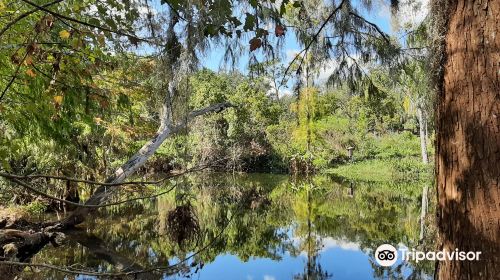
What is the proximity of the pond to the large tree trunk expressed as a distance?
1.93 metres

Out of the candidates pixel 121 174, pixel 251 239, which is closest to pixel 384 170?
pixel 251 239

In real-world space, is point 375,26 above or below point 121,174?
above

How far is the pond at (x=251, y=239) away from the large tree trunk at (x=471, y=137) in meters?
1.93

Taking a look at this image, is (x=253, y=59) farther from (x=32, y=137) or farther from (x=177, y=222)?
(x=177, y=222)

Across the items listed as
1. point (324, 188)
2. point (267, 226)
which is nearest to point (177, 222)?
point (267, 226)

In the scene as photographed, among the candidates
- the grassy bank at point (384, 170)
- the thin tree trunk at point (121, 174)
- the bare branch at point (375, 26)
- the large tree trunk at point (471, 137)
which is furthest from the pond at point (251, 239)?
the grassy bank at point (384, 170)

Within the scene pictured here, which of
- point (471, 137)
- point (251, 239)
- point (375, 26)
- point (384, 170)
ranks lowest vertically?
point (251, 239)

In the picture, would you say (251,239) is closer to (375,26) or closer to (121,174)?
(121,174)

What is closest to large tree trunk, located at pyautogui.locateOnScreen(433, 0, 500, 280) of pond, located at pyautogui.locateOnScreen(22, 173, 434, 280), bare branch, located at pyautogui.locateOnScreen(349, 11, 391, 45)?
bare branch, located at pyautogui.locateOnScreen(349, 11, 391, 45)

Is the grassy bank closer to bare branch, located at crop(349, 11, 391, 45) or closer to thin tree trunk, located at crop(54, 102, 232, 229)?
thin tree trunk, located at crop(54, 102, 232, 229)

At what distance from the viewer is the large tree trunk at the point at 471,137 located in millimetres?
1107

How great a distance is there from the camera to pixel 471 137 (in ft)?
3.79

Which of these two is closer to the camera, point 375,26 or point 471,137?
point 471,137

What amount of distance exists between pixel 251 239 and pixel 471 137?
6.45 m
